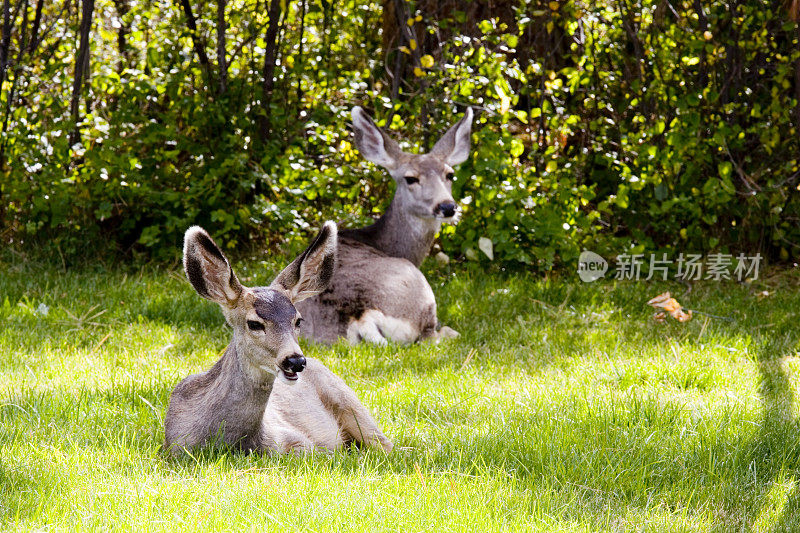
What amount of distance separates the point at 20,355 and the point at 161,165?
3242mm

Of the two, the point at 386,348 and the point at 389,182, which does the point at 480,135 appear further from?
the point at 386,348

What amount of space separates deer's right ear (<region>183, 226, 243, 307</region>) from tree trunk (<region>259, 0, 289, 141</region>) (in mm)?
4706

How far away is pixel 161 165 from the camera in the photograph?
8.46 metres

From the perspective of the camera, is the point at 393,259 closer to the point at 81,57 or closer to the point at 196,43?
the point at 196,43

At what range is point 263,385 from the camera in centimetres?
371

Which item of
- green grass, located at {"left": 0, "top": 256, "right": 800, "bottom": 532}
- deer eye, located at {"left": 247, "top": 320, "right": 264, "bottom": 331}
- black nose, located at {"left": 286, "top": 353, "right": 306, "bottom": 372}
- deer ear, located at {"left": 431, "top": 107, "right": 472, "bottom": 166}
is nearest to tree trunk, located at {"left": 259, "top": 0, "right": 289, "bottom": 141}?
deer ear, located at {"left": 431, "top": 107, "right": 472, "bottom": 166}

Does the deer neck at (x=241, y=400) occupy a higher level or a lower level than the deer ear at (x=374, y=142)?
lower

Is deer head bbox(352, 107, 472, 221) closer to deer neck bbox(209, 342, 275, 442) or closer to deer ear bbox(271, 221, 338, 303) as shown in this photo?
deer ear bbox(271, 221, 338, 303)

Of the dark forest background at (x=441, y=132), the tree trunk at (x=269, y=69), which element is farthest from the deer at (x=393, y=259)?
the tree trunk at (x=269, y=69)

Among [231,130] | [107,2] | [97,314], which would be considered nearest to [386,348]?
[97,314]

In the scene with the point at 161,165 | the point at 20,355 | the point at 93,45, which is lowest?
the point at 20,355

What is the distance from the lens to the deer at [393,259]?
610cm

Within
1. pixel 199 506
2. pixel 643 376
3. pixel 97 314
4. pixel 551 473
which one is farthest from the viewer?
pixel 97 314

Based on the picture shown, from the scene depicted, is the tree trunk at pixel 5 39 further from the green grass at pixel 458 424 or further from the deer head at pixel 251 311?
the deer head at pixel 251 311
